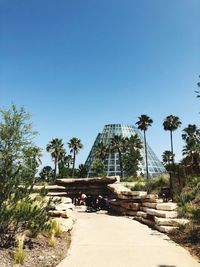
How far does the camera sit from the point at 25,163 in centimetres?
2111

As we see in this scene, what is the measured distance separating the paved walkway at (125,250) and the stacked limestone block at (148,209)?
731mm

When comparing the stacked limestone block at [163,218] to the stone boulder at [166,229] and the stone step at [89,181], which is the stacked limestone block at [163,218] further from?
the stone step at [89,181]

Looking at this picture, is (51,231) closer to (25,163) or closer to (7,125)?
(25,163)

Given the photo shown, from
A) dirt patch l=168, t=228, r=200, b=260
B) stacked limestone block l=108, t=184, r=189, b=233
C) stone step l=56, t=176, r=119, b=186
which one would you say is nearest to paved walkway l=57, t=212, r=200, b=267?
dirt patch l=168, t=228, r=200, b=260

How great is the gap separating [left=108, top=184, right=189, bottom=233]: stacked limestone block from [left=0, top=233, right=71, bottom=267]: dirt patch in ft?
15.7

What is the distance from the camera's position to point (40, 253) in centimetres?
833

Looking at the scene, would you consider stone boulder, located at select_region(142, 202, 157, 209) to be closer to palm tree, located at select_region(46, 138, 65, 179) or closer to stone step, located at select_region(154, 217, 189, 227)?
stone step, located at select_region(154, 217, 189, 227)

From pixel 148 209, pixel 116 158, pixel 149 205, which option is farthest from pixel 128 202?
pixel 116 158

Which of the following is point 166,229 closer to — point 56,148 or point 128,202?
point 128,202

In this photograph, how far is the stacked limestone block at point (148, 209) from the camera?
12655 mm

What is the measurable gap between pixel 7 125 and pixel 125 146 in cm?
4001

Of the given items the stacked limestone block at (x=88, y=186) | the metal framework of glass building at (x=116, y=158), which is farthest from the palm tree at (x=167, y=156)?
the stacked limestone block at (x=88, y=186)

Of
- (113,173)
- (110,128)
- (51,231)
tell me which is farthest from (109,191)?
(110,128)

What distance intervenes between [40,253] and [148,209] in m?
8.69
